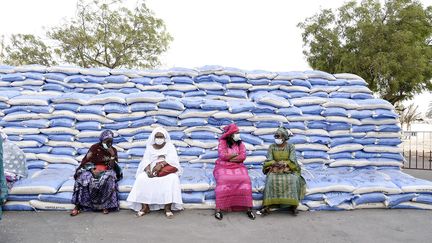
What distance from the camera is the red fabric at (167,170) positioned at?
4.03 metres

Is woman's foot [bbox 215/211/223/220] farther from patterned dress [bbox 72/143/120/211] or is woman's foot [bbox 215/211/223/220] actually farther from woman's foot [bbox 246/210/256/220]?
patterned dress [bbox 72/143/120/211]

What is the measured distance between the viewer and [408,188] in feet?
13.6

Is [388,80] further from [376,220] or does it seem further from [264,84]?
[376,220]

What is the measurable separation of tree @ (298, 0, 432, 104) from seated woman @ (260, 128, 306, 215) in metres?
9.22

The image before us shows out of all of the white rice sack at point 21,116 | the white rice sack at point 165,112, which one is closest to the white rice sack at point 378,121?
the white rice sack at point 165,112

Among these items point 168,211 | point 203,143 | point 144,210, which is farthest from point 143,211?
point 203,143

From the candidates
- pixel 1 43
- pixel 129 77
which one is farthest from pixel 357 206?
pixel 1 43

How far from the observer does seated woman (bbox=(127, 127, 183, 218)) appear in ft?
12.6

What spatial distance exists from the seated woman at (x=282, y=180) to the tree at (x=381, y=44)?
363 inches

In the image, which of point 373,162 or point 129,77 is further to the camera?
point 129,77

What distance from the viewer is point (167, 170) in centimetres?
406

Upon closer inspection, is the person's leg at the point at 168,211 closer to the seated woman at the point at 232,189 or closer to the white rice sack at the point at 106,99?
the seated woman at the point at 232,189

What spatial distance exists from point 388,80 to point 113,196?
39.8 feet

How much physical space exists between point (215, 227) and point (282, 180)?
1.05 m
